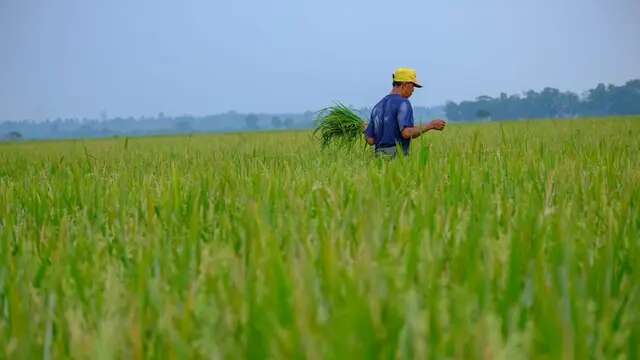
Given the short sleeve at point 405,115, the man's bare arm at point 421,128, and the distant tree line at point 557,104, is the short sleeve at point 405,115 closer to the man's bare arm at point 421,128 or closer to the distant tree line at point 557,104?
the man's bare arm at point 421,128

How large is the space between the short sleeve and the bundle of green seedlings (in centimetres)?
140

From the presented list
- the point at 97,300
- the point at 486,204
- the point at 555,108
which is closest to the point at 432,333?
the point at 97,300

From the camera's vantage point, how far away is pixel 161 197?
2.72 m

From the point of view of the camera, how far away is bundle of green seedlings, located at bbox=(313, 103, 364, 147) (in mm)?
6781

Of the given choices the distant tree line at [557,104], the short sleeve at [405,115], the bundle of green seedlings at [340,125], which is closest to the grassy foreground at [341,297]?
the short sleeve at [405,115]

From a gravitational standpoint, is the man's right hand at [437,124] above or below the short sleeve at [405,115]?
below

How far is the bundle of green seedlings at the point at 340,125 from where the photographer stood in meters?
6.78

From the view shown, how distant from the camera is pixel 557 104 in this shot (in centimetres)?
16050

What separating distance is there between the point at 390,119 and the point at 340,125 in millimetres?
1374

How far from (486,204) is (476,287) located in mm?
809

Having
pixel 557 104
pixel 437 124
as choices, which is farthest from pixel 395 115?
pixel 557 104

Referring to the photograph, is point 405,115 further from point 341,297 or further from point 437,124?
point 341,297

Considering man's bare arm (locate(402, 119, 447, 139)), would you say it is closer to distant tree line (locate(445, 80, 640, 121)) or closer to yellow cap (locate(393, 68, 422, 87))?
yellow cap (locate(393, 68, 422, 87))

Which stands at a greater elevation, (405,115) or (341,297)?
(405,115)
